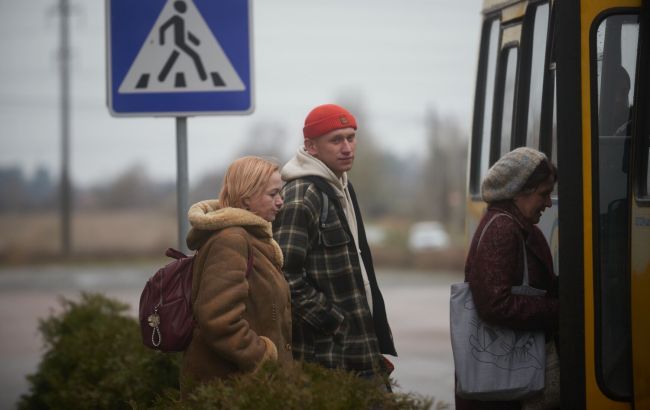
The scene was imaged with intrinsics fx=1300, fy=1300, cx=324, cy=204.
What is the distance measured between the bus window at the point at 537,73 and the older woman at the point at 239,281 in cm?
252

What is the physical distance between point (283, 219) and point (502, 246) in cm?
92

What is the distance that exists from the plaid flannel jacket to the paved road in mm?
468

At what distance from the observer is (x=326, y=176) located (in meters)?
5.54

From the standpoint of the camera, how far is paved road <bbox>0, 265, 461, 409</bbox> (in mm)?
12211

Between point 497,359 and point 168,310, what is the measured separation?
141cm

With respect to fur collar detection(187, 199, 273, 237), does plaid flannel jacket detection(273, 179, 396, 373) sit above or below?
below

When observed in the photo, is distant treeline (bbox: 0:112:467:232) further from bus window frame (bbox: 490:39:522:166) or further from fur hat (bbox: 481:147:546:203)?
fur hat (bbox: 481:147:546:203)

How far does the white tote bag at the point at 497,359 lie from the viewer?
17.7ft

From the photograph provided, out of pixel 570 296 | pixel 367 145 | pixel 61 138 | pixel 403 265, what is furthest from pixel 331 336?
pixel 367 145

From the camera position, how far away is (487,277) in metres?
5.36

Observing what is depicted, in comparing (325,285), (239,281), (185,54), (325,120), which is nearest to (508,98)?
(185,54)

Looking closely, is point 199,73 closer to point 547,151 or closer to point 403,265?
point 547,151

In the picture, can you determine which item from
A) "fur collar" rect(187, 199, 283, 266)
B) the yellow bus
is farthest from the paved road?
"fur collar" rect(187, 199, 283, 266)

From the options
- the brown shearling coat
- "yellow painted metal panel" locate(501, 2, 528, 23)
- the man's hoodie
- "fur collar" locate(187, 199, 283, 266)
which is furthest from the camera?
"yellow painted metal panel" locate(501, 2, 528, 23)
